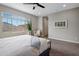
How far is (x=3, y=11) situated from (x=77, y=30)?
3.22m

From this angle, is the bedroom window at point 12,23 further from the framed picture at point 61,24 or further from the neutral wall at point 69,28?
the framed picture at point 61,24

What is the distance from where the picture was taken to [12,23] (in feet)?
4.87

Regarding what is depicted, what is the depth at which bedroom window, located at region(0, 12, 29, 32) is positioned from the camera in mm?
1439

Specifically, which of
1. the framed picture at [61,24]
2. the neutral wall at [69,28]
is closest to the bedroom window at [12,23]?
the neutral wall at [69,28]

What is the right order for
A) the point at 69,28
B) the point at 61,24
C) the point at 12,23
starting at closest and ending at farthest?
1. the point at 12,23
2. the point at 69,28
3. the point at 61,24

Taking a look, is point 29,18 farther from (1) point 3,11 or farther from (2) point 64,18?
(2) point 64,18

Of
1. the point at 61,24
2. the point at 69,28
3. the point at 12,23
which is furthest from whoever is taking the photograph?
the point at 61,24

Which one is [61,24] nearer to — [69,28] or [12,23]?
[69,28]

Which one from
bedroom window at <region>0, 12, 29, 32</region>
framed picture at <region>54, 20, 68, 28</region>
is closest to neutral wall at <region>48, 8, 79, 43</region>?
framed picture at <region>54, 20, 68, 28</region>

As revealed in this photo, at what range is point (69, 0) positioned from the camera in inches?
33.7

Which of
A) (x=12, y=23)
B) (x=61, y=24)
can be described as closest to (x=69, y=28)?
(x=61, y=24)

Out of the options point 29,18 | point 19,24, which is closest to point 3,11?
point 19,24

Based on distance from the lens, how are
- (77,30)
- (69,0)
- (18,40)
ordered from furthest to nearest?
(77,30)
(18,40)
(69,0)

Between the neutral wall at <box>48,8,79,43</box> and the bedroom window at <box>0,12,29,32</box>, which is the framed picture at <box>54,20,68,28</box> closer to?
the neutral wall at <box>48,8,79,43</box>
